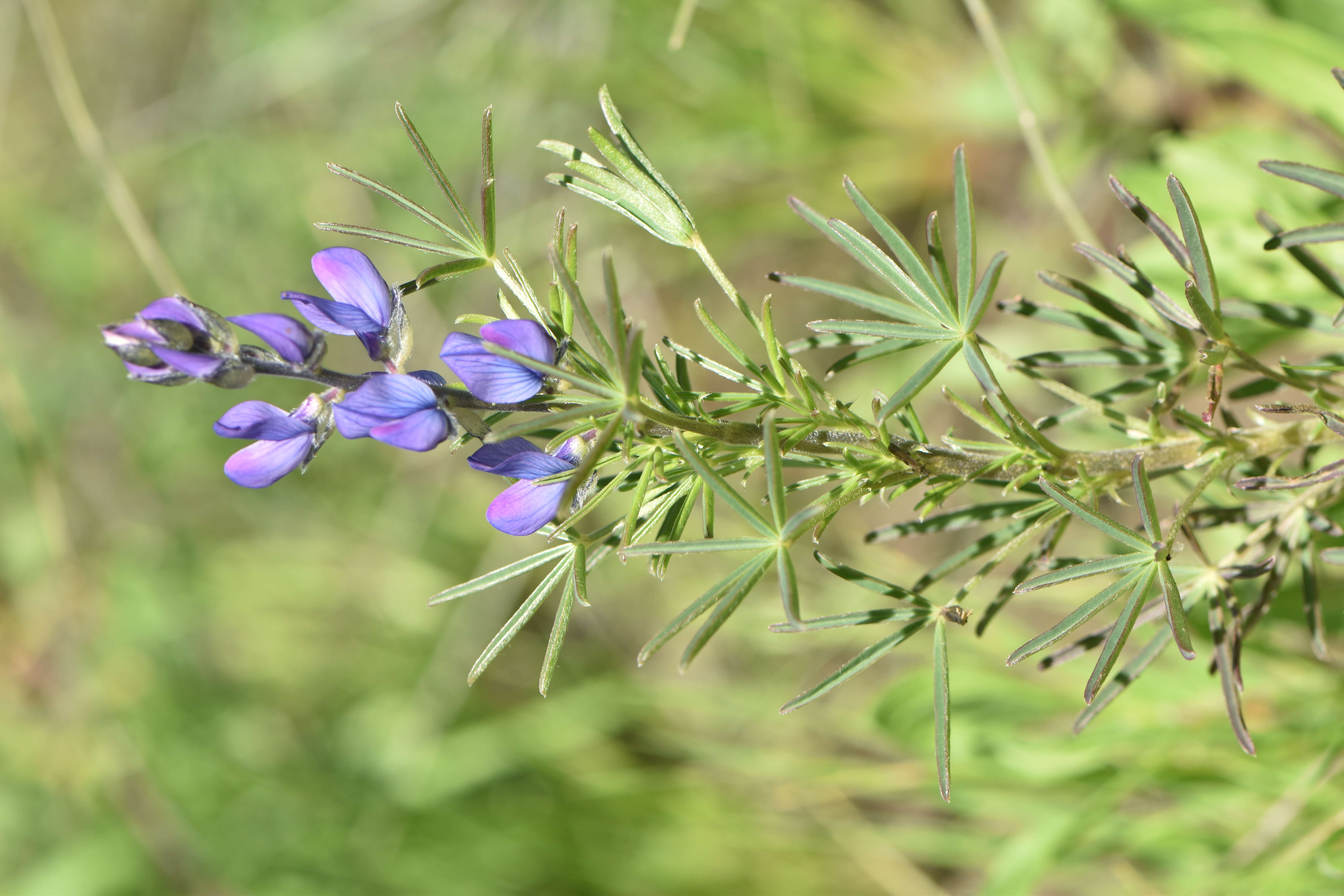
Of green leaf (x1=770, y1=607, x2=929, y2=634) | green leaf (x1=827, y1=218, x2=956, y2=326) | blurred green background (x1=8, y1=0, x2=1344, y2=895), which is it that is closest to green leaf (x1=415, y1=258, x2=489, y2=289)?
green leaf (x1=827, y1=218, x2=956, y2=326)

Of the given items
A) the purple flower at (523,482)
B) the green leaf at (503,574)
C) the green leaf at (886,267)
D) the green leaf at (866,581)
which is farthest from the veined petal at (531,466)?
the green leaf at (886,267)

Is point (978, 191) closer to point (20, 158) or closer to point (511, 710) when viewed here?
point (511, 710)

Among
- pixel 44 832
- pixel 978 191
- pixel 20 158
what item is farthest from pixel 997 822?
pixel 20 158

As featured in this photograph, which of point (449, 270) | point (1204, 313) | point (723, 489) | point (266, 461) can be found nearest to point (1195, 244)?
point (1204, 313)

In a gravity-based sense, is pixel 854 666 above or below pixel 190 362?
below

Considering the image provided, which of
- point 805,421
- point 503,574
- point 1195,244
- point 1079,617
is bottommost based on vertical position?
point 1079,617

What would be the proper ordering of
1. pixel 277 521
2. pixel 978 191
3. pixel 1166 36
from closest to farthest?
pixel 1166 36 < pixel 978 191 < pixel 277 521

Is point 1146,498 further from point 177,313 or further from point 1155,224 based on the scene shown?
point 177,313
